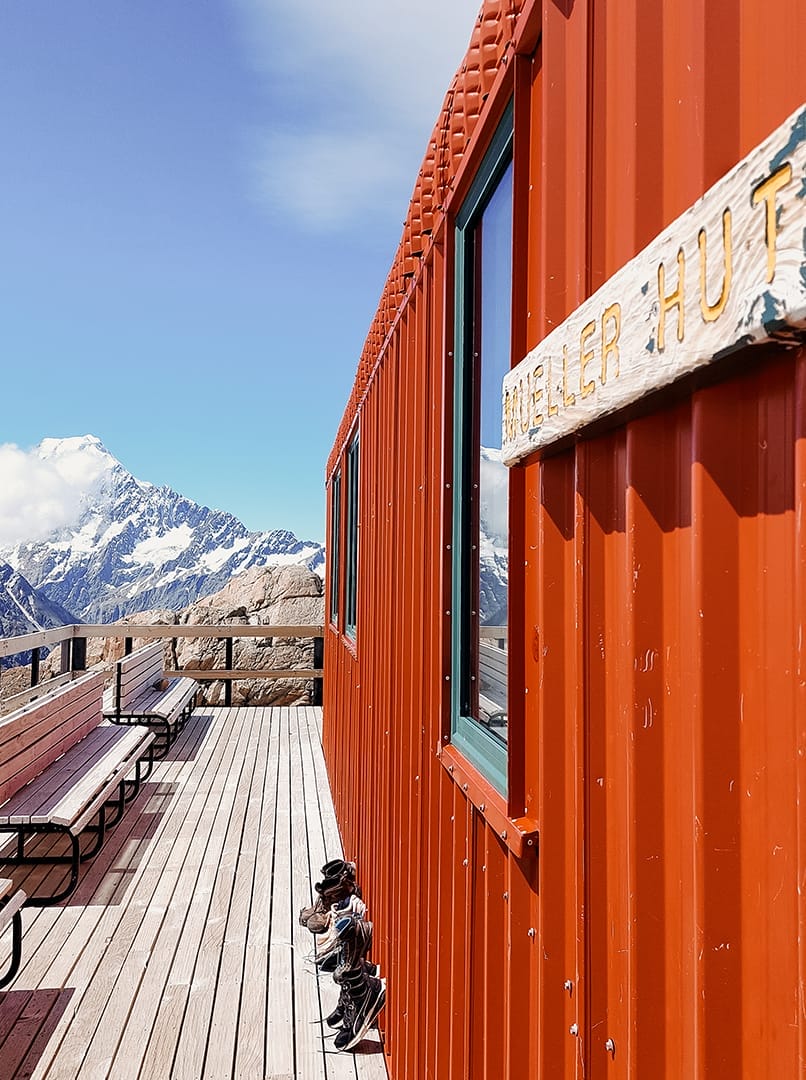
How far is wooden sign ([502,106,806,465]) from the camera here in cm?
52

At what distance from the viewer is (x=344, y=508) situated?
602cm

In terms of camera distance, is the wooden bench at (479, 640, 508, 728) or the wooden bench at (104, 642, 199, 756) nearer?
the wooden bench at (479, 640, 508, 728)

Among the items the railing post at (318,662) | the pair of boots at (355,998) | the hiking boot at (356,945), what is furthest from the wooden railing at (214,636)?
the pair of boots at (355,998)

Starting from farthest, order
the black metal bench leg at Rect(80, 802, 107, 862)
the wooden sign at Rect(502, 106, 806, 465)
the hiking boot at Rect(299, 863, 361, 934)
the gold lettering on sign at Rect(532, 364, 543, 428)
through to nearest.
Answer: the black metal bench leg at Rect(80, 802, 107, 862) → the hiking boot at Rect(299, 863, 361, 934) → the gold lettering on sign at Rect(532, 364, 543, 428) → the wooden sign at Rect(502, 106, 806, 465)

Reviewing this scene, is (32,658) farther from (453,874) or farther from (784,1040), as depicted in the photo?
(784,1040)

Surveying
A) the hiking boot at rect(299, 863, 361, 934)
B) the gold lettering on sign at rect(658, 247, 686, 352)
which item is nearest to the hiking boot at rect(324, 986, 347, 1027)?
the hiking boot at rect(299, 863, 361, 934)

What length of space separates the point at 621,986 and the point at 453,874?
3.15 ft

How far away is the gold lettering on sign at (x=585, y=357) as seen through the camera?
2.91ft

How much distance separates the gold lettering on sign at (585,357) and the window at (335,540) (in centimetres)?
558

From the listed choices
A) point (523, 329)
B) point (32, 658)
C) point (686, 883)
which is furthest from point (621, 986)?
point (32, 658)

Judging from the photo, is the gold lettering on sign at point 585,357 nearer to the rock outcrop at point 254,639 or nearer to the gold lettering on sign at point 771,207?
→ the gold lettering on sign at point 771,207

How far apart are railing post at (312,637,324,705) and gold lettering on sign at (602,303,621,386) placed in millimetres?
9577

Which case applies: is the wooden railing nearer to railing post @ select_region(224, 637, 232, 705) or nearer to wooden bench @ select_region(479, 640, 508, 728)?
railing post @ select_region(224, 637, 232, 705)

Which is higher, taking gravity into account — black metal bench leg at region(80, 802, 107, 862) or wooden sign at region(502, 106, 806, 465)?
wooden sign at region(502, 106, 806, 465)
